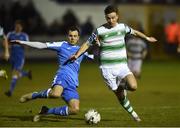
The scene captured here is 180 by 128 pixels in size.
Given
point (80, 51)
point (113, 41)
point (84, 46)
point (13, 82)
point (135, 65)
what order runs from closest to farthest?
point (80, 51)
point (84, 46)
point (113, 41)
point (13, 82)
point (135, 65)

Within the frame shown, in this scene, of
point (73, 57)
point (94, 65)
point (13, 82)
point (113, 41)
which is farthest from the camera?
point (94, 65)

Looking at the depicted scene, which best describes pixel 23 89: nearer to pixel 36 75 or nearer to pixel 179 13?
pixel 36 75

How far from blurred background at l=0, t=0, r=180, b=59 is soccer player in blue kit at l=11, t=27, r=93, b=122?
2408cm

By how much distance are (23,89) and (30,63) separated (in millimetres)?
13344

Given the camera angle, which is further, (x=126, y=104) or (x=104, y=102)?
(x=104, y=102)

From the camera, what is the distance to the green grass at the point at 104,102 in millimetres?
13672

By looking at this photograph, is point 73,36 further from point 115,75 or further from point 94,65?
point 94,65

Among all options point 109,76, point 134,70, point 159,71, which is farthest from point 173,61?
point 109,76

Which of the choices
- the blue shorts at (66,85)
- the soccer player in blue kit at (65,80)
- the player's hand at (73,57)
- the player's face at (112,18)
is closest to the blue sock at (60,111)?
the soccer player in blue kit at (65,80)

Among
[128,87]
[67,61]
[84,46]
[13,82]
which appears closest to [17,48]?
[13,82]

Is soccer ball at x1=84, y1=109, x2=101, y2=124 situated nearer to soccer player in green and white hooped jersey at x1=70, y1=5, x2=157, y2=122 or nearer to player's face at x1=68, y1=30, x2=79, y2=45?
soccer player in green and white hooped jersey at x1=70, y1=5, x2=157, y2=122

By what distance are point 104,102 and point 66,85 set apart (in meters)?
4.88

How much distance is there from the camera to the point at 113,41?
13.7m

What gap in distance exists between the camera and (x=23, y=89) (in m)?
22.4
